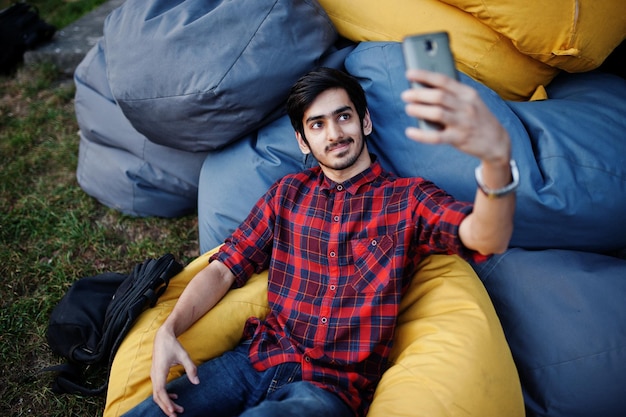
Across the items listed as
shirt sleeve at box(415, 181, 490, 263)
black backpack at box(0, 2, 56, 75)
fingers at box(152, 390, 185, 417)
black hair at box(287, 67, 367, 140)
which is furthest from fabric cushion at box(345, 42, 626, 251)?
black backpack at box(0, 2, 56, 75)

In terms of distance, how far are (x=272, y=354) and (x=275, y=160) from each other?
26.0 inches

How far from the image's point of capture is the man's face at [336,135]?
155cm

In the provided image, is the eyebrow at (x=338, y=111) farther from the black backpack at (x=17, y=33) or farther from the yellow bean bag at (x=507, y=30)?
the black backpack at (x=17, y=33)

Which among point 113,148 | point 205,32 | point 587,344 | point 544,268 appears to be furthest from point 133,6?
point 587,344

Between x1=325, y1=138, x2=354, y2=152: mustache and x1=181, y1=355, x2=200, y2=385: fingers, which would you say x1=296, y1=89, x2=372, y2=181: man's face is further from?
x1=181, y1=355, x2=200, y2=385: fingers

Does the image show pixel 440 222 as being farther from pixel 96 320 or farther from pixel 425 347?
pixel 96 320

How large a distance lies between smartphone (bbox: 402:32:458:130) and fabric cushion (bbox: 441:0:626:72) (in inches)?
30.9

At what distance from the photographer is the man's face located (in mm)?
1549

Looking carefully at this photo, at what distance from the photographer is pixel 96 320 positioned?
68.6 inches

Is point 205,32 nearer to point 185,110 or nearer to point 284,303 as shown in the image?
point 185,110

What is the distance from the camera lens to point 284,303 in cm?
158

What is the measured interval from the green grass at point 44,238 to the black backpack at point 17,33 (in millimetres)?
389

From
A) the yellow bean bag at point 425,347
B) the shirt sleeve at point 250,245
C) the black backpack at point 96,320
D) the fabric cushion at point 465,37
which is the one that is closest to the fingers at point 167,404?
the yellow bean bag at point 425,347

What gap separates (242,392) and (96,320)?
0.59 metres
